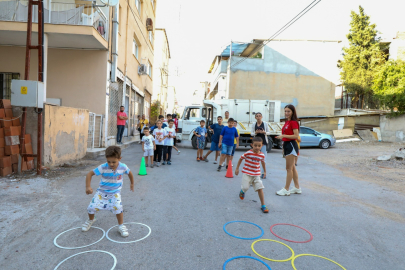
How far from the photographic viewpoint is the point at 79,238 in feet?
10.8

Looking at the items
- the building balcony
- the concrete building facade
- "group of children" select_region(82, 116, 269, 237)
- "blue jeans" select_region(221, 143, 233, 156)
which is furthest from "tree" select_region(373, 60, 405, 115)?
the building balcony

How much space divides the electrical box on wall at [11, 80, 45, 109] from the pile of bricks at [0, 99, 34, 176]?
438mm

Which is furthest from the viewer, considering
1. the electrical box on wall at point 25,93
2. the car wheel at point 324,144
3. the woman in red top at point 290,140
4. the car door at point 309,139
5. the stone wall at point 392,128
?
the stone wall at point 392,128

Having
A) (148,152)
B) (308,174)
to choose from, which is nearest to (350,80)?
(308,174)

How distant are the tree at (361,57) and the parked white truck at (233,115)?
57.7 feet

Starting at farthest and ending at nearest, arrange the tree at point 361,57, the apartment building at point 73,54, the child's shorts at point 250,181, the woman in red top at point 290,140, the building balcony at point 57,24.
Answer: the tree at point 361,57, the apartment building at point 73,54, the building balcony at point 57,24, the woman in red top at point 290,140, the child's shorts at point 250,181

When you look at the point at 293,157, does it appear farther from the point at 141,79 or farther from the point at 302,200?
the point at 141,79

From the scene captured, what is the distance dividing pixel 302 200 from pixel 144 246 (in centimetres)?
347

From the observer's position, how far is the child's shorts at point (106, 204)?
3.47 meters

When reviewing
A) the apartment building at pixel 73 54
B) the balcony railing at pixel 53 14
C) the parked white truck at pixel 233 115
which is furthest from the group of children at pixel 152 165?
the parked white truck at pixel 233 115

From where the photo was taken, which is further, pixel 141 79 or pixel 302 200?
pixel 141 79

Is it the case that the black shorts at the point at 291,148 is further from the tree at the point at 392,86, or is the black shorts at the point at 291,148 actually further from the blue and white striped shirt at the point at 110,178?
the tree at the point at 392,86

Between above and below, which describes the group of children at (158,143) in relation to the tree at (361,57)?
below

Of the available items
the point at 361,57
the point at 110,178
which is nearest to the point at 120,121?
the point at 110,178
